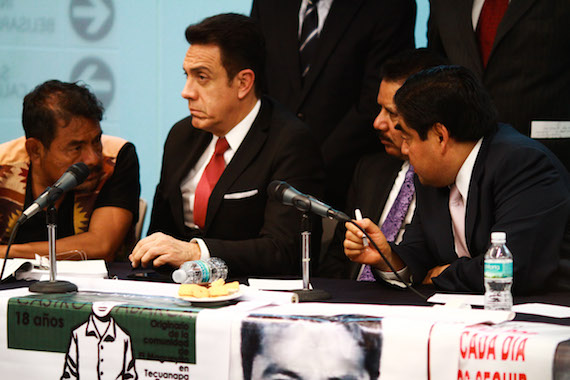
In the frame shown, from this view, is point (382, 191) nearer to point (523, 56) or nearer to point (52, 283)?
point (523, 56)

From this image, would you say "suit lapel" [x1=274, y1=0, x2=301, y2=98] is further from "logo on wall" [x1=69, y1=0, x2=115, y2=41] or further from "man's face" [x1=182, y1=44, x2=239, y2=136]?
"logo on wall" [x1=69, y1=0, x2=115, y2=41]

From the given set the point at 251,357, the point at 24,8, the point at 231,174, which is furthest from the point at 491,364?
the point at 24,8

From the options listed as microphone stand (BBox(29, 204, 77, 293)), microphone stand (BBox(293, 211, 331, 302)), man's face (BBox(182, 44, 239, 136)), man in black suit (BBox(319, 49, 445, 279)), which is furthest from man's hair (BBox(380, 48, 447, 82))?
microphone stand (BBox(29, 204, 77, 293))

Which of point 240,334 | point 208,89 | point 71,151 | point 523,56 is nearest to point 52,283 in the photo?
point 240,334

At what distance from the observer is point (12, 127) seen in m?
4.99

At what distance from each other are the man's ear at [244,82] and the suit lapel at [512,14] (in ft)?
3.29

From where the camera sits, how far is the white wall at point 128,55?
4844 millimetres

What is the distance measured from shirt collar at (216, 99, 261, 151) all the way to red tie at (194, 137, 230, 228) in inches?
1.2

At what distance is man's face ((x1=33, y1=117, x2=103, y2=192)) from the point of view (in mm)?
3305

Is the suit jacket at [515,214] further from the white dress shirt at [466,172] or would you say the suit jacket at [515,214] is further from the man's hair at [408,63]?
the man's hair at [408,63]

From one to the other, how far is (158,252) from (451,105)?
1.04 metres

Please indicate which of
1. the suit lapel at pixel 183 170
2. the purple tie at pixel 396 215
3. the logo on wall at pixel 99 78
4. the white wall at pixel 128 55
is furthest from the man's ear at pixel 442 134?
the logo on wall at pixel 99 78

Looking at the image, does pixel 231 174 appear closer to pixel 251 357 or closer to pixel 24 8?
pixel 251 357

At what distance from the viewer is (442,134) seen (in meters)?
2.61
